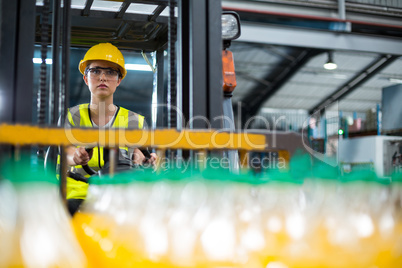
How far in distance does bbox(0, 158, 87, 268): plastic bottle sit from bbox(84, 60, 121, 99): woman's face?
1954 mm

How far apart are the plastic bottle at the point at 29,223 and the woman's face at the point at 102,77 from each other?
1.95 meters

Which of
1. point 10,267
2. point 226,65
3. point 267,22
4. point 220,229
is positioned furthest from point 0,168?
point 267,22

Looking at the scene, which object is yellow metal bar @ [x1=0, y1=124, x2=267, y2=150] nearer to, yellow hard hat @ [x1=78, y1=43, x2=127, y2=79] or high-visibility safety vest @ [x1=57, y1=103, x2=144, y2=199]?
high-visibility safety vest @ [x1=57, y1=103, x2=144, y2=199]

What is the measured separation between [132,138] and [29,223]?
34 centimetres

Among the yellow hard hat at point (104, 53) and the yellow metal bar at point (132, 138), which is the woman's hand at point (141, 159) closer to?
the yellow metal bar at point (132, 138)

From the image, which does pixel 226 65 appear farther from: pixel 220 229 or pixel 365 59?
pixel 365 59

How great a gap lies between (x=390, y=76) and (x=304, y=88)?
3.55m

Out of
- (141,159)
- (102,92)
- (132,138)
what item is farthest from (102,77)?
(132,138)

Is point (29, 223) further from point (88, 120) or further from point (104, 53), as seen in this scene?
point (104, 53)

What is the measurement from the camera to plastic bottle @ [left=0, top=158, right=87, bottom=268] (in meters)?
0.64

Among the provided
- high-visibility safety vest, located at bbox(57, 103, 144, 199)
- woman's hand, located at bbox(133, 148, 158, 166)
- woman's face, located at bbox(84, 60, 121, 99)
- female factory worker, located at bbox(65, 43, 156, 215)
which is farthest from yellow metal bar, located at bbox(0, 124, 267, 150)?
woman's face, located at bbox(84, 60, 121, 99)

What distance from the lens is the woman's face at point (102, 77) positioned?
258cm

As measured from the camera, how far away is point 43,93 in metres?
1.12

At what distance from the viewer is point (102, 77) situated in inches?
103
